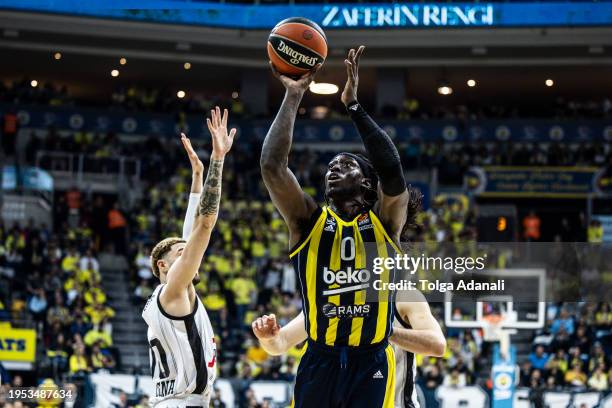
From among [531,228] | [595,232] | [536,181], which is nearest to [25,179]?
[531,228]

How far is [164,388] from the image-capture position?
22.2 feet

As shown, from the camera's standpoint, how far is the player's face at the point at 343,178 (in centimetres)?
588

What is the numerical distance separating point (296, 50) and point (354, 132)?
1066 inches

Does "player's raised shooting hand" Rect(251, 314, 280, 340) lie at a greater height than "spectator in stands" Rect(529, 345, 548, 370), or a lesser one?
greater

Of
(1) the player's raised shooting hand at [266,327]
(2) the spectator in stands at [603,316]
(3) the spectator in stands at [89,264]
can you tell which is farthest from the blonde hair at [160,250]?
(3) the spectator in stands at [89,264]

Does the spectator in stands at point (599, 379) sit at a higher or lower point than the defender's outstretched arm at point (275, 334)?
lower

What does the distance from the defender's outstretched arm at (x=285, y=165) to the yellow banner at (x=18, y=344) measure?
54.3 ft

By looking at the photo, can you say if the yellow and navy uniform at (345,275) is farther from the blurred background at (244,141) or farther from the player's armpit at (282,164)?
the blurred background at (244,141)

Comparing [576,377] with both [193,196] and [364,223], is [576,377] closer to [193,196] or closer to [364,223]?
[193,196]

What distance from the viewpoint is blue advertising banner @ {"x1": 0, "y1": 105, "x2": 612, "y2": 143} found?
1291 inches

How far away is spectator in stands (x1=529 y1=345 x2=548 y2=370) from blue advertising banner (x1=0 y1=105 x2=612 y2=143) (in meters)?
13.0

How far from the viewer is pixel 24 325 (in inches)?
878

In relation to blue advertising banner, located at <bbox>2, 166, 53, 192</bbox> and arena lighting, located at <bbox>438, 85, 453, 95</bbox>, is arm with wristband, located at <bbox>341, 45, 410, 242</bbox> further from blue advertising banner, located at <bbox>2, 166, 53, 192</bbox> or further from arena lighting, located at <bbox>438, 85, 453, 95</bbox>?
arena lighting, located at <bbox>438, 85, 453, 95</bbox>

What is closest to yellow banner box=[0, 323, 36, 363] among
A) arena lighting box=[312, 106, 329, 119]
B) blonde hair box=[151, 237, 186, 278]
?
blonde hair box=[151, 237, 186, 278]
